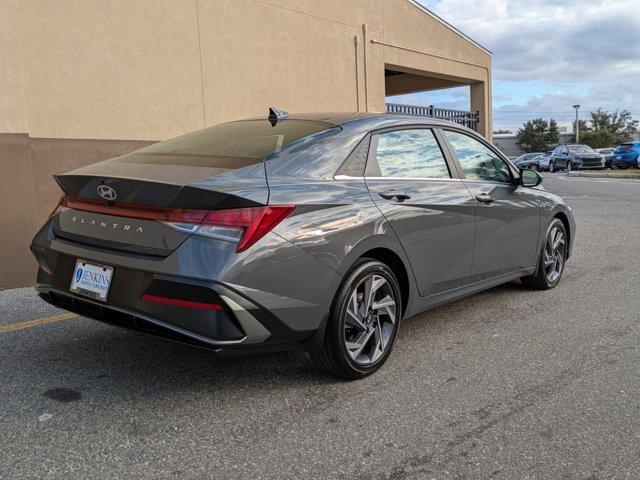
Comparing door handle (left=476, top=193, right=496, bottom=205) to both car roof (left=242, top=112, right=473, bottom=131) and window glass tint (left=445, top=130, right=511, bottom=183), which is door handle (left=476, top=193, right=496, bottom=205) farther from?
car roof (left=242, top=112, right=473, bottom=131)

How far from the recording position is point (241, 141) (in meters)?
3.83

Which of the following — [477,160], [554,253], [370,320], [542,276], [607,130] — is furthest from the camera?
[607,130]

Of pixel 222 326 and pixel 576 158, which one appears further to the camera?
pixel 576 158

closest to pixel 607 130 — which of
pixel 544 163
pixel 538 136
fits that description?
pixel 538 136

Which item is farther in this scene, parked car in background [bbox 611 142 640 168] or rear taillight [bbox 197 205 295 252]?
parked car in background [bbox 611 142 640 168]

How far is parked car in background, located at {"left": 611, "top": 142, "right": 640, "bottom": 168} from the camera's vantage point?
31.4 m

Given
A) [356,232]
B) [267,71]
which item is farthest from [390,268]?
[267,71]

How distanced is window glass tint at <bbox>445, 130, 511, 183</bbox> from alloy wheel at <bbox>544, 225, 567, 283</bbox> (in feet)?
2.96

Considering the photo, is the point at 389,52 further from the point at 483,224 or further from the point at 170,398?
the point at 170,398

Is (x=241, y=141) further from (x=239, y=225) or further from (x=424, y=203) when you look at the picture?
(x=424, y=203)

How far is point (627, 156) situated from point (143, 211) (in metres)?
33.3

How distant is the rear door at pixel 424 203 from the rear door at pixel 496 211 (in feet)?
0.54

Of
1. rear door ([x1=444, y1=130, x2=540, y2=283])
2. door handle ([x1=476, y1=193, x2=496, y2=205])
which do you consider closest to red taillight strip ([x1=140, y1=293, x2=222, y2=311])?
rear door ([x1=444, y1=130, x2=540, y2=283])

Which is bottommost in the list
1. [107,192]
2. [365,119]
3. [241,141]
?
[107,192]
